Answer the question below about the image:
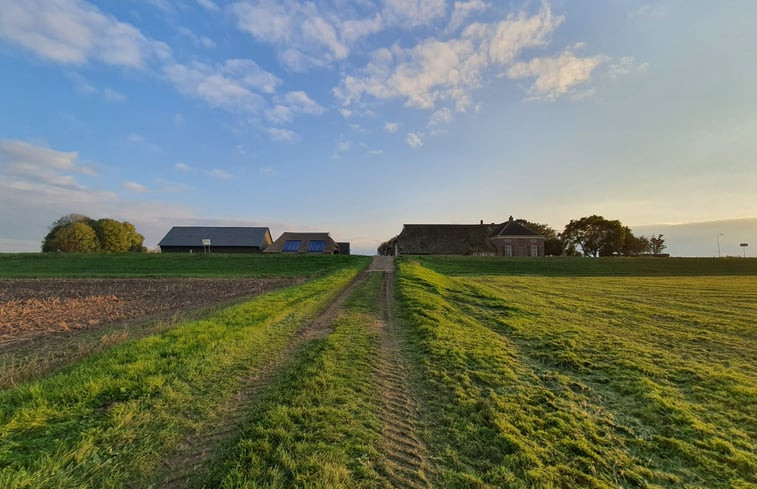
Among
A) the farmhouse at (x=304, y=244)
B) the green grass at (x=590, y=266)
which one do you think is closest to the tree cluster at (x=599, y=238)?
the green grass at (x=590, y=266)

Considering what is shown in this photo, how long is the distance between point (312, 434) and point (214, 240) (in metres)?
66.3

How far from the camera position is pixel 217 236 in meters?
62.8

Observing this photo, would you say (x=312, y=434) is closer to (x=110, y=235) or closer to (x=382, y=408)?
(x=382, y=408)

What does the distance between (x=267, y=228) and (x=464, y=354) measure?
65132mm

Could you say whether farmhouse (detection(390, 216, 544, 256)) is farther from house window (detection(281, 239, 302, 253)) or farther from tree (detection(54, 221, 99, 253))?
tree (detection(54, 221, 99, 253))

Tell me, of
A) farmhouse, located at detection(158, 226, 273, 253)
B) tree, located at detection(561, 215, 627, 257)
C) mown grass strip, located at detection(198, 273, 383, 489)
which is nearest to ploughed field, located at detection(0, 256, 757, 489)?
mown grass strip, located at detection(198, 273, 383, 489)

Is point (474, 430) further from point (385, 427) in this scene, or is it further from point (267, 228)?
point (267, 228)

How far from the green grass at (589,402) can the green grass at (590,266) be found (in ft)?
82.4

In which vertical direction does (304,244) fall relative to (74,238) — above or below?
below

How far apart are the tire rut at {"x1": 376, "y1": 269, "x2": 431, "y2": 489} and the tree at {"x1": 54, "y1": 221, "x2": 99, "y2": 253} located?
76279 millimetres

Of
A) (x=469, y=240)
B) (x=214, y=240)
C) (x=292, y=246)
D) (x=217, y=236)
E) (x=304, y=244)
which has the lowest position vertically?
(x=292, y=246)

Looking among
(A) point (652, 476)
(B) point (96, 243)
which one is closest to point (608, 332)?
(A) point (652, 476)

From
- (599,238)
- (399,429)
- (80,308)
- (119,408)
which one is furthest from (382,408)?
(599,238)

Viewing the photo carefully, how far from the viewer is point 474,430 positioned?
385 cm
